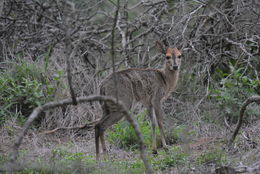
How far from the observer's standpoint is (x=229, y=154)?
5785mm

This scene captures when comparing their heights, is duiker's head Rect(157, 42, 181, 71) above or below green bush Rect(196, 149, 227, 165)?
above

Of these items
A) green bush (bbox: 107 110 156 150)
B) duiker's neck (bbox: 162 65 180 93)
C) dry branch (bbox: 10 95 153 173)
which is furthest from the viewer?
duiker's neck (bbox: 162 65 180 93)

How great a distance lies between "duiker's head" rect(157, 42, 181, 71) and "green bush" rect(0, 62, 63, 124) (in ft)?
6.45

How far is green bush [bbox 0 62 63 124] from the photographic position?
25.2 feet

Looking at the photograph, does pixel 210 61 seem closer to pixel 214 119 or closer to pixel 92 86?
pixel 214 119

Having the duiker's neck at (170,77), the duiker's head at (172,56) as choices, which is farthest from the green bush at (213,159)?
the duiker's neck at (170,77)

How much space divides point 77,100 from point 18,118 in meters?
4.28

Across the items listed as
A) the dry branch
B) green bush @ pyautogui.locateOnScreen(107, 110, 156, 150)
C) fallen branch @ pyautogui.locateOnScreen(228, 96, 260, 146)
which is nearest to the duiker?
green bush @ pyautogui.locateOnScreen(107, 110, 156, 150)

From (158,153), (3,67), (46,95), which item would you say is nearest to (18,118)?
(46,95)

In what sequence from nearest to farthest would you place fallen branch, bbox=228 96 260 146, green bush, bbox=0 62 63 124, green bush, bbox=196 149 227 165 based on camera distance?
1. green bush, bbox=196 149 227 165
2. fallen branch, bbox=228 96 260 146
3. green bush, bbox=0 62 63 124

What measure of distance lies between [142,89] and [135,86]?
231mm

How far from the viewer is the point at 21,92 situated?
25.5 ft

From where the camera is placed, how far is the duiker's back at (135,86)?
6652 mm

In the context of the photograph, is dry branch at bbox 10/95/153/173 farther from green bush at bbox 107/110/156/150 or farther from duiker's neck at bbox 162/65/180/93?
duiker's neck at bbox 162/65/180/93
